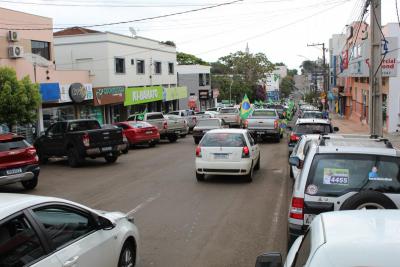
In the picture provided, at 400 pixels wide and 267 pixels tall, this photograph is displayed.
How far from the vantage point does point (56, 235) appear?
4.86 meters

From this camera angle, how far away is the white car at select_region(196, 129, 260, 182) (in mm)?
14219

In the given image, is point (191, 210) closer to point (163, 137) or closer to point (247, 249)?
point (247, 249)

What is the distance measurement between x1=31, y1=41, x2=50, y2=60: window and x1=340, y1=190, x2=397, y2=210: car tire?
26.5 meters

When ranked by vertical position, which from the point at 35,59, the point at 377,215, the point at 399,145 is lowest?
the point at 399,145

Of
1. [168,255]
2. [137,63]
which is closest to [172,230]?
[168,255]

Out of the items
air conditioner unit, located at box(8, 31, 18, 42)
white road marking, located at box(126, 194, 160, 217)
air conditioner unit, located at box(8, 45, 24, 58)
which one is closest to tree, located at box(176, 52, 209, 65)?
air conditioner unit, located at box(8, 31, 18, 42)

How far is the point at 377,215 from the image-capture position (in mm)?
3396

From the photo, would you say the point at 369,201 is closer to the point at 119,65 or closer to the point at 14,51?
the point at 14,51

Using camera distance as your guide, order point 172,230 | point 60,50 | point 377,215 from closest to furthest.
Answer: point 377,215 → point 172,230 → point 60,50

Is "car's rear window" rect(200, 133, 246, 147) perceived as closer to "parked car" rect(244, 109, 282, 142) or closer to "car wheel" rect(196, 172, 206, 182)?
"car wheel" rect(196, 172, 206, 182)

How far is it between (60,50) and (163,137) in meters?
13.8

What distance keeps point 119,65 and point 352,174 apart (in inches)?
1386

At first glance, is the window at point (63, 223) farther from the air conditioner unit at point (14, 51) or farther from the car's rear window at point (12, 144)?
the air conditioner unit at point (14, 51)

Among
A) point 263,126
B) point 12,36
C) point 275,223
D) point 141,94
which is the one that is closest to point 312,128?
point 263,126
